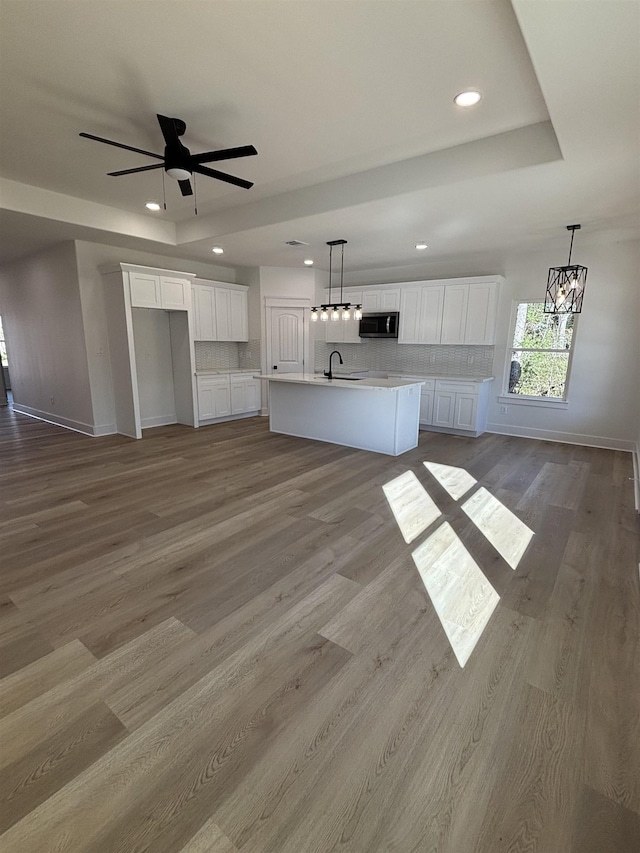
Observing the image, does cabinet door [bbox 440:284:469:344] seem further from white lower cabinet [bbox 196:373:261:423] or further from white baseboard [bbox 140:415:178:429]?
white baseboard [bbox 140:415:178:429]

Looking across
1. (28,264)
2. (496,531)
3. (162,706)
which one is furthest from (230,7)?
(28,264)

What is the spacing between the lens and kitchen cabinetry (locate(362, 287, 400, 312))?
6844 mm

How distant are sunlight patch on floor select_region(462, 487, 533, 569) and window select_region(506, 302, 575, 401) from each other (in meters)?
3.12

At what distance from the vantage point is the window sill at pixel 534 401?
231 inches

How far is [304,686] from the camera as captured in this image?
168 centimetres

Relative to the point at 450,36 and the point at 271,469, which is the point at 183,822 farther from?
the point at 450,36

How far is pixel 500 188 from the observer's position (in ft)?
11.2

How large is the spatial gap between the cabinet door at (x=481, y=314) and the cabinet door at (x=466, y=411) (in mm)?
931

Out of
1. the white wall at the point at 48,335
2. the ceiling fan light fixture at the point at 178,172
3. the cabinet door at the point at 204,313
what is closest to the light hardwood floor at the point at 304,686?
the ceiling fan light fixture at the point at 178,172

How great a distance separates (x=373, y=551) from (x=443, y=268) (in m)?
5.56

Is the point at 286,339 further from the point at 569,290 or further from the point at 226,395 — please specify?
the point at 569,290

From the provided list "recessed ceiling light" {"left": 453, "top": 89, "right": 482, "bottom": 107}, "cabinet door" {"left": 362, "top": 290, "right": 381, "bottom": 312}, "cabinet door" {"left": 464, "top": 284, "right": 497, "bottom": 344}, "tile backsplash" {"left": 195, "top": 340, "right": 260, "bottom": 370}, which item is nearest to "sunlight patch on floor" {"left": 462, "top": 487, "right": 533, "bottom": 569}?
"recessed ceiling light" {"left": 453, "top": 89, "right": 482, "bottom": 107}

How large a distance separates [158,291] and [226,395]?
2.02 m

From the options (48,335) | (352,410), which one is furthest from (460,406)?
(48,335)
